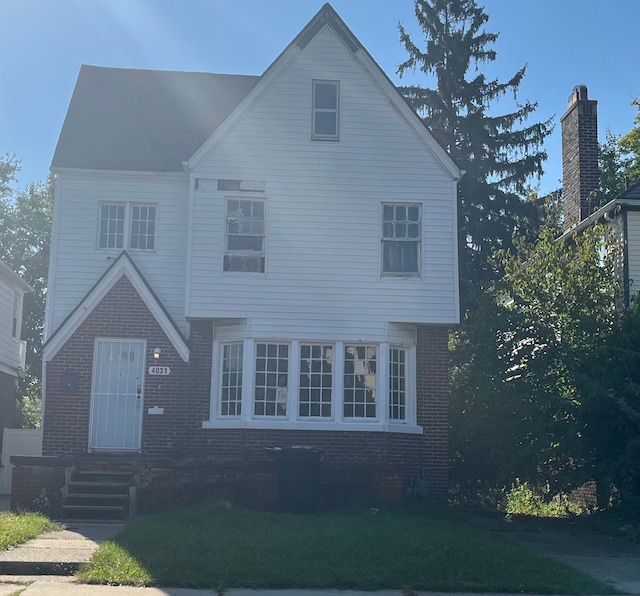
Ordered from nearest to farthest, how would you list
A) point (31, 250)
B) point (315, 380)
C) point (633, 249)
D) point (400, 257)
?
1. point (315, 380)
2. point (400, 257)
3. point (633, 249)
4. point (31, 250)

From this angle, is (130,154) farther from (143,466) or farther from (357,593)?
(357,593)

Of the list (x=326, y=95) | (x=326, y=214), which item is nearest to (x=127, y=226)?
(x=326, y=214)

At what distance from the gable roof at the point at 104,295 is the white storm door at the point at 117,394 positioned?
57 cm

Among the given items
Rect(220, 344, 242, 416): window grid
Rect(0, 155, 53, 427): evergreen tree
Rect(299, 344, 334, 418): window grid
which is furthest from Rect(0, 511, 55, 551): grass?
Rect(0, 155, 53, 427): evergreen tree

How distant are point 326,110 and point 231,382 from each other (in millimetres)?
5580

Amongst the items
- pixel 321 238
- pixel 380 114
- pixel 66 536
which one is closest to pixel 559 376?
pixel 321 238

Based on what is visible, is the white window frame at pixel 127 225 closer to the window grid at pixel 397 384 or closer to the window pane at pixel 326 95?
the window pane at pixel 326 95

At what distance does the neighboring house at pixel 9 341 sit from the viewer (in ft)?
76.8

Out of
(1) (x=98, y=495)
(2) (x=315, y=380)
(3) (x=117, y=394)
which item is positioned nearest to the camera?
(1) (x=98, y=495)

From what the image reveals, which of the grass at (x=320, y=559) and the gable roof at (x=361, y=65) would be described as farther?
the gable roof at (x=361, y=65)

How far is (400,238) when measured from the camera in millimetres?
16156

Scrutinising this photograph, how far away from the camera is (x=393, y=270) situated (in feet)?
52.8

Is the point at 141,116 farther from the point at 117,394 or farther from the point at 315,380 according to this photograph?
the point at 315,380

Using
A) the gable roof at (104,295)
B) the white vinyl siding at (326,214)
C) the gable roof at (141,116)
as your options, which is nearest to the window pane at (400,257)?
the white vinyl siding at (326,214)
